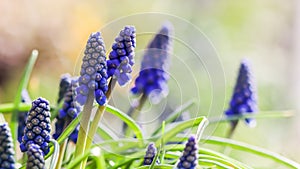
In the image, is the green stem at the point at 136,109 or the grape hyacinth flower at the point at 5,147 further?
the green stem at the point at 136,109

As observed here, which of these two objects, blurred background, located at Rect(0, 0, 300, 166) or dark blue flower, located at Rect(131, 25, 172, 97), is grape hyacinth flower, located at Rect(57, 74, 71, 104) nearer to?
dark blue flower, located at Rect(131, 25, 172, 97)

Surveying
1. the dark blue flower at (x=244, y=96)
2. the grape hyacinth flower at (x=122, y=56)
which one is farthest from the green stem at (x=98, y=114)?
the dark blue flower at (x=244, y=96)

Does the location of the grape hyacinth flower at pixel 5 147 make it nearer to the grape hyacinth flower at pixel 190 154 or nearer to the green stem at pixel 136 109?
the grape hyacinth flower at pixel 190 154

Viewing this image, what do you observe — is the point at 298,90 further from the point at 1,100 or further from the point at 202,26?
the point at 1,100

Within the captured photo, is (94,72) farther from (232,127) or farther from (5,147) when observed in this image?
(232,127)

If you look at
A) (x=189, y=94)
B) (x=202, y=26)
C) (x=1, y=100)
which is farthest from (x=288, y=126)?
(x=189, y=94)
